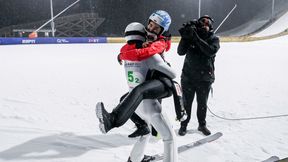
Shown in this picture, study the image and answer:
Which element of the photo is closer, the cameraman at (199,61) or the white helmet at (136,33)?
the white helmet at (136,33)

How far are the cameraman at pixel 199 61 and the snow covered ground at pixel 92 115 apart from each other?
55 centimetres

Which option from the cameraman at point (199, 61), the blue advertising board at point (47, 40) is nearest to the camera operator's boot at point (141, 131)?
the cameraman at point (199, 61)

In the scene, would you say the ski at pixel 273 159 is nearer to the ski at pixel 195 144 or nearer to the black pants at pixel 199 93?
the ski at pixel 195 144

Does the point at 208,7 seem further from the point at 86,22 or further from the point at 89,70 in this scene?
the point at 89,70

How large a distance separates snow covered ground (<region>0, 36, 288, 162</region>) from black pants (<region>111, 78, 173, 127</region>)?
1168 millimetres

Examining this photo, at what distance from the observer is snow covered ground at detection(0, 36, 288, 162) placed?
399 cm

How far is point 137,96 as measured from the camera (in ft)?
9.45

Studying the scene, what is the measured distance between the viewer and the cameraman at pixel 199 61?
14.8 ft

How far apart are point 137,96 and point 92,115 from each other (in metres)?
2.74

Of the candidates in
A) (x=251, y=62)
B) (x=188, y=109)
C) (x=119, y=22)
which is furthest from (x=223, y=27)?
(x=188, y=109)

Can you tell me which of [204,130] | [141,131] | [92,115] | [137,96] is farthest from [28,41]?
[137,96]

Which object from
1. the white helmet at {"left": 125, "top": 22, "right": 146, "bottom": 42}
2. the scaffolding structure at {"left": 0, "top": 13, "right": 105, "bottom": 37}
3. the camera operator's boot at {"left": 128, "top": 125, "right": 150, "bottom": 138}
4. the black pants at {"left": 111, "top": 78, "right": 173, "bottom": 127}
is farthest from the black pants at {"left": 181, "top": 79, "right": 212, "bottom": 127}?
the scaffolding structure at {"left": 0, "top": 13, "right": 105, "bottom": 37}

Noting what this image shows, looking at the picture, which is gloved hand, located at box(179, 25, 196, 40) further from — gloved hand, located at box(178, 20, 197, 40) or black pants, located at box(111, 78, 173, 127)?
black pants, located at box(111, 78, 173, 127)

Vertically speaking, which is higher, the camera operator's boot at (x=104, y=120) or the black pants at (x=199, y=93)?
the camera operator's boot at (x=104, y=120)
